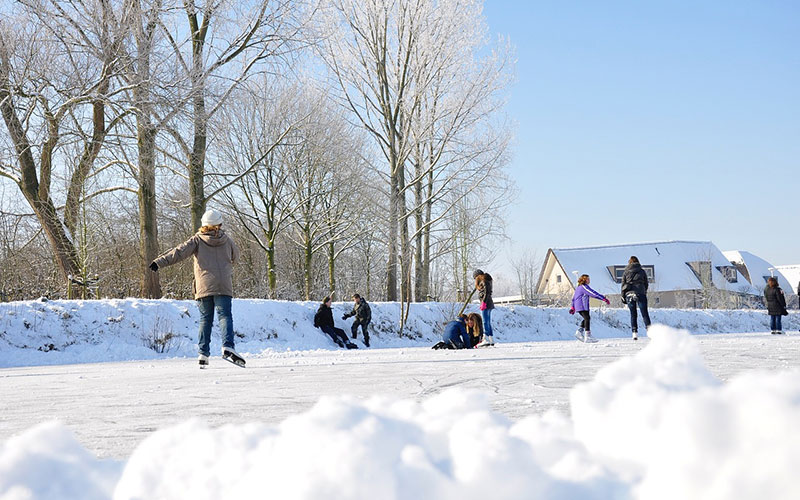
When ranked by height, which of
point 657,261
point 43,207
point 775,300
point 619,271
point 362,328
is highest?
point 657,261

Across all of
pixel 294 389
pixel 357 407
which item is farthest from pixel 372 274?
pixel 357 407

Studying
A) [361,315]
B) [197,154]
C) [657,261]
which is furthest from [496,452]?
[657,261]

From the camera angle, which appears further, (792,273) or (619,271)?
(792,273)

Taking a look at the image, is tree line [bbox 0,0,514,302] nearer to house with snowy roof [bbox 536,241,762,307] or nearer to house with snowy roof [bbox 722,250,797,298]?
house with snowy roof [bbox 536,241,762,307]

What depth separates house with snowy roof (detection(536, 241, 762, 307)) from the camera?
54656mm

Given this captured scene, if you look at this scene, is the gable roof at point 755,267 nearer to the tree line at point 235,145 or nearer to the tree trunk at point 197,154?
the tree line at point 235,145

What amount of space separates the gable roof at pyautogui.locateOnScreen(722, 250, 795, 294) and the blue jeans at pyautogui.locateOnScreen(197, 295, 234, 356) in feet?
203

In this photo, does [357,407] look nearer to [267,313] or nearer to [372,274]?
[267,313]

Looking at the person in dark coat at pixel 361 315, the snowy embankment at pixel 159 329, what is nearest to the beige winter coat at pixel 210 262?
the snowy embankment at pixel 159 329

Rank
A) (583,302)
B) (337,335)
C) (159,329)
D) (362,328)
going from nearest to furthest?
(159,329)
(583,302)
(337,335)
(362,328)

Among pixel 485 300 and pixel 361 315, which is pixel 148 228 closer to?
pixel 361 315

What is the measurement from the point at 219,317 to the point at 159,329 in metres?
6.64

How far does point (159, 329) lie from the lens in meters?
15.6

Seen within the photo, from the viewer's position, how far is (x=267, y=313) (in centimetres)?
1823
